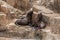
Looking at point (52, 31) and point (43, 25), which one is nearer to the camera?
point (52, 31)

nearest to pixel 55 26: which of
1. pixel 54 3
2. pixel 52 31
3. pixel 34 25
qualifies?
pixel 52 31

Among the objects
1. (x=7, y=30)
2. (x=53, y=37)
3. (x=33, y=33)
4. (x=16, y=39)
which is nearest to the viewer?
(x=53, y=37)

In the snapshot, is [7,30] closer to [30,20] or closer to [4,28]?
[4,28]

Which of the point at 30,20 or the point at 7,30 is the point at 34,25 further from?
the point at 7,30

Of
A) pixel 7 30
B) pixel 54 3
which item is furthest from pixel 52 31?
pixel 54 3

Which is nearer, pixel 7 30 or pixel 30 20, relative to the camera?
pixel 7 30

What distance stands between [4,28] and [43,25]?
1.07m

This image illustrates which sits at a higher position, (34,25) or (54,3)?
(54,3)

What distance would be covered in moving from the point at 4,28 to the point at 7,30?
16 cm

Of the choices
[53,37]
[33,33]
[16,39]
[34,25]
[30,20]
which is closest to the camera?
[53,37]

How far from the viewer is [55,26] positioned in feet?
13.1

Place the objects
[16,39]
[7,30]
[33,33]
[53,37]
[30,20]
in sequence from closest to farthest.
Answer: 1. [53,37]
2. [16,39]
3. [33,33]
4. [7,30]
5. [30,20]

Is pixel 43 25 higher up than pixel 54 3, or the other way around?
pixel 54 3

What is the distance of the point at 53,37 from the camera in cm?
357
